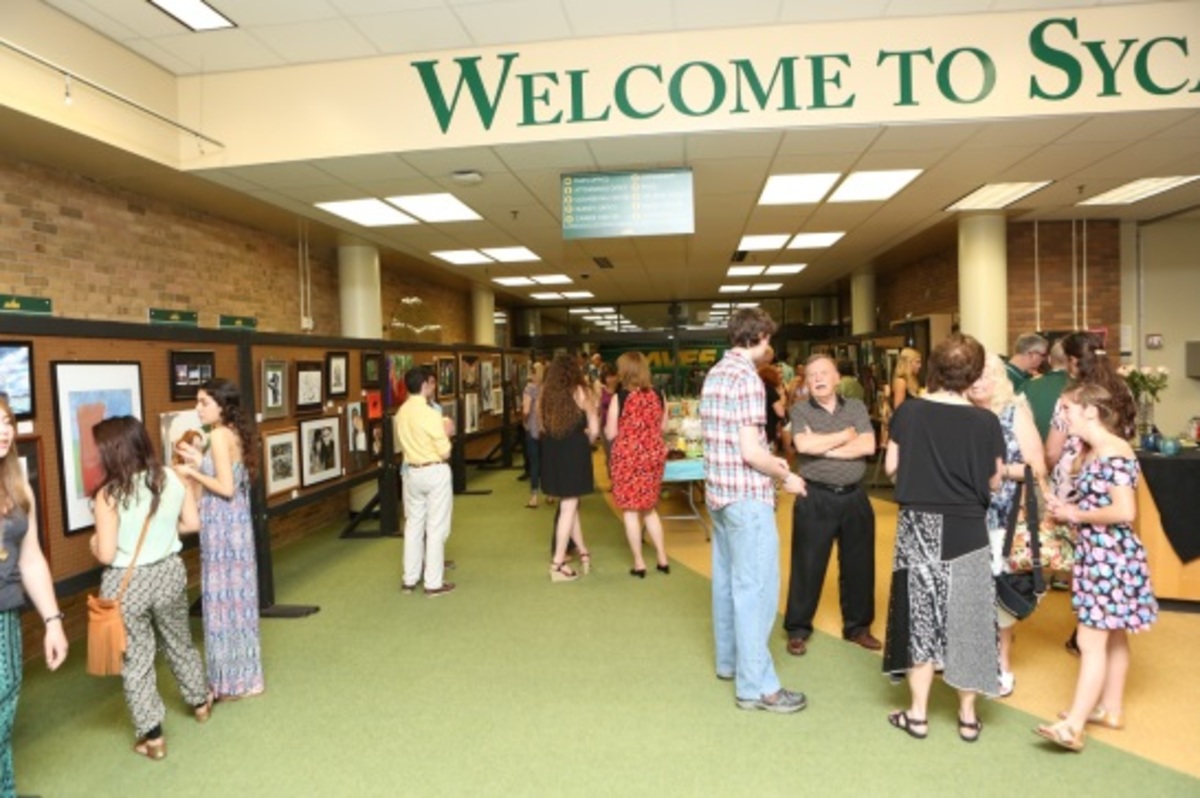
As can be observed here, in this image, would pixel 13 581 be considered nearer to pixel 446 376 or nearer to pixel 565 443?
pixel 565 443

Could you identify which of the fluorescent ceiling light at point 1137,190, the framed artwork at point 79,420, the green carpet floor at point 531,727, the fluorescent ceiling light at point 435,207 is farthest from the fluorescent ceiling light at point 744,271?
the framed artwork at point 79,420

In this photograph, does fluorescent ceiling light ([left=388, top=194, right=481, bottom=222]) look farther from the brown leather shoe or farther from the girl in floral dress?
the girl in floral dress

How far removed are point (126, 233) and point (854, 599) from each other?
20.1ft

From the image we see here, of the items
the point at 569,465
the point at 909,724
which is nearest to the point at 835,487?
the point at 909,724

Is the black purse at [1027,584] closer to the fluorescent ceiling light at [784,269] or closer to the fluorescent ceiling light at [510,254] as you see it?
the fluorescent ceiling light at [510,254]

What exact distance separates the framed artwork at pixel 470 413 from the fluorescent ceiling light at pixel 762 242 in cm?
419

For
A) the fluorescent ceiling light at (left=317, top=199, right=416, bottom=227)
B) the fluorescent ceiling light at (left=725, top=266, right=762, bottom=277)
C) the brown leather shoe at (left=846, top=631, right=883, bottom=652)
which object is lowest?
the brown leather shoe at (left=846, top=631, right=883, bottom=652)

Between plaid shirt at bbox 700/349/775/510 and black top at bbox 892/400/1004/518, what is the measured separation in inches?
24.3

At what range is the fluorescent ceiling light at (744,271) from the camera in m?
11.8

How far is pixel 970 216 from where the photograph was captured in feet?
27.0

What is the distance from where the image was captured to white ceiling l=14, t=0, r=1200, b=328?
15.1ft

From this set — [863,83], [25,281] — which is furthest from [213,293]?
[863,83]

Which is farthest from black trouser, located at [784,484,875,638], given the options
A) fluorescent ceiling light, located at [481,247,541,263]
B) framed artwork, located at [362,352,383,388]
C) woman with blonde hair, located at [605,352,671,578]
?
fluorescent ceiling light, located at [481,247,541,263]

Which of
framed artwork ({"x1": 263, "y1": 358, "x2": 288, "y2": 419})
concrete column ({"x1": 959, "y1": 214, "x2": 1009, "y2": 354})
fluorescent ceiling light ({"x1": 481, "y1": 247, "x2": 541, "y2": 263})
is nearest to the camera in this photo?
framed artwork ({"x1": 263, "y1": 358, "x2": 288, "y2": 419})
